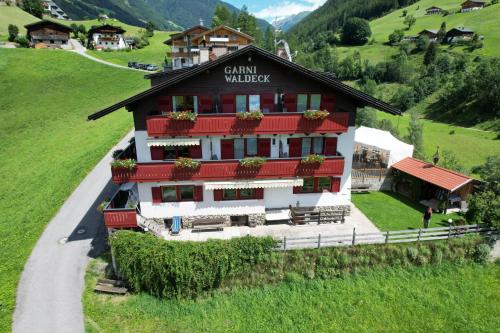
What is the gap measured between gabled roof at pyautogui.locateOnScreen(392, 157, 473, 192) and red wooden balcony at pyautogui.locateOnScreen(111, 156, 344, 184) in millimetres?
8325

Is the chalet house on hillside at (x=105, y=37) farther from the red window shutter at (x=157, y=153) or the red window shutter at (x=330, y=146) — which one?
the red window shutter at (x=330, y=146)

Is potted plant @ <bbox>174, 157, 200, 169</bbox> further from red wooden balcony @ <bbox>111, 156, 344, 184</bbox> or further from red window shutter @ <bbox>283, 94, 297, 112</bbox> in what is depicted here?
red window shutter @ <bbox>283, 94, 297, 112</bbox>

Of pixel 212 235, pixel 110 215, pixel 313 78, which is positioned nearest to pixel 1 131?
pixel 110 215

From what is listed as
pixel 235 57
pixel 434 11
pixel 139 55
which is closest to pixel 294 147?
pixel 235 57

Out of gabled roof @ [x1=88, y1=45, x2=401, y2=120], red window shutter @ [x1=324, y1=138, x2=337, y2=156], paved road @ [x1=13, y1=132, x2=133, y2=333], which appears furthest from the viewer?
red window shutter @ [x1=324, y1=138, x2=337, y2=156]

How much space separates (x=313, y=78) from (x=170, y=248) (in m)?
11.8

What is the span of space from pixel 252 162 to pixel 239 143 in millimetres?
1794

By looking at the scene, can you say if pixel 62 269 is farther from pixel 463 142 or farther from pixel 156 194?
pixel 463 142

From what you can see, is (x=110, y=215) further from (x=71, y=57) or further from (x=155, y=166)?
(x=71, y=57)

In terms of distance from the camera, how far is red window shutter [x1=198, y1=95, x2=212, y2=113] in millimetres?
18531

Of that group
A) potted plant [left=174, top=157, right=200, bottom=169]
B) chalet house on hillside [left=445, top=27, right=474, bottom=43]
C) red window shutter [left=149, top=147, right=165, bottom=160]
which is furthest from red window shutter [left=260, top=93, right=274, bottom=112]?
chalet house on hillside [left=445, top=27, right=474, bottom=43]

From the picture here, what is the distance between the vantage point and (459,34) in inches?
3880

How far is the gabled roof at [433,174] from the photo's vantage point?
2173cm

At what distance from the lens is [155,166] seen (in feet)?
58.9
